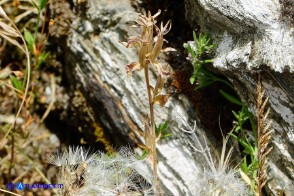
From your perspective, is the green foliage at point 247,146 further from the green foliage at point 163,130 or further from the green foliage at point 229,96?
the green foliage at point 163,130

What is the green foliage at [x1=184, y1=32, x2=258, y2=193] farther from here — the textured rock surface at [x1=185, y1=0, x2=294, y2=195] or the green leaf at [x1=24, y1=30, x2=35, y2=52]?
the green leaf at [x1=24, y1=30, x2=35, y2=52]

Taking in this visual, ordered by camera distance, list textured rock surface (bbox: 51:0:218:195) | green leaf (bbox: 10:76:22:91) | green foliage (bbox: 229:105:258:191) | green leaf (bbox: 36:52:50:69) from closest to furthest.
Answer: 1. green foliage (bbox: 229:105:258:191)
2. textured rock surface (bbox: 51:0:218:195)
3. green leaf (bbox: 10:76:22:91)
4. green leaf (bbox: 36:52:50:69)

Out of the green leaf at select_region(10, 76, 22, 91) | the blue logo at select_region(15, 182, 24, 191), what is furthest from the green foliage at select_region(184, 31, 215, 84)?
the blue logo at select_region(15, 182, 24, 191)

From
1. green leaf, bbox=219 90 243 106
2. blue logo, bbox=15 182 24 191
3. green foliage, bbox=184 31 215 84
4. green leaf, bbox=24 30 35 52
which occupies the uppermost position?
green foliage, bbox=184 31 215 84

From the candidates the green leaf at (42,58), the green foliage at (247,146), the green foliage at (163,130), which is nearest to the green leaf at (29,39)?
the green leaf at (42,58)

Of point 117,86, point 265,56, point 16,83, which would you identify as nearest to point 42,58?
point 16,83

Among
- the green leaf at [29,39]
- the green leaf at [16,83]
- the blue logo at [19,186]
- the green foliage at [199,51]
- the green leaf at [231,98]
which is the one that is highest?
the green foliage at [199,51]

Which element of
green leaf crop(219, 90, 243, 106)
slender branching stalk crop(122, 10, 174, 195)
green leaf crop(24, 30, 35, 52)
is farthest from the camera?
green leaf crop(24, 30, 35, 52)

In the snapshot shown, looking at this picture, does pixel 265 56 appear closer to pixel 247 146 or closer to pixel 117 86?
pixel 247 146

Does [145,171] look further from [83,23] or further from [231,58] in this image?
[83,23]
